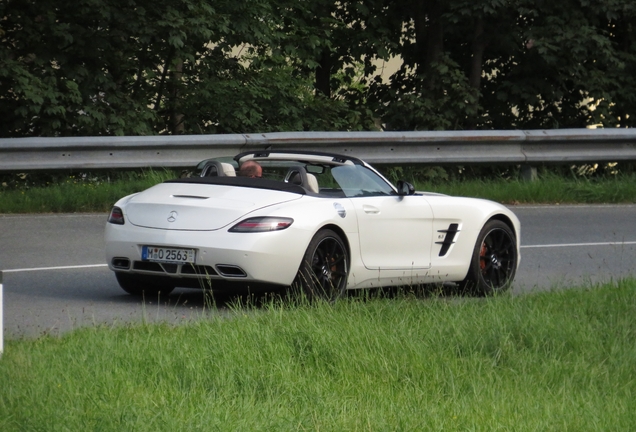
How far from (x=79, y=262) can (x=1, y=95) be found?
891cm

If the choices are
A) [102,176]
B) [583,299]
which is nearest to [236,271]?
[583,299]

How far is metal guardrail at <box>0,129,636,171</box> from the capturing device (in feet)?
51.4

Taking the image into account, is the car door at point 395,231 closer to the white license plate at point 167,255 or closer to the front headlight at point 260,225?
the front headlight at point 260,225

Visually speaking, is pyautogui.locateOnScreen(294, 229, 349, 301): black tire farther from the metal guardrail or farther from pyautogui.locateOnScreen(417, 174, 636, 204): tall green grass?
pyautogui.locateOnScreen(417, 174, 636, 204): tall green grass

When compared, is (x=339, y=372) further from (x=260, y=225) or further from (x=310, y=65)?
(x=310, y=65)

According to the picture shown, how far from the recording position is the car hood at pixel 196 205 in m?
8.72

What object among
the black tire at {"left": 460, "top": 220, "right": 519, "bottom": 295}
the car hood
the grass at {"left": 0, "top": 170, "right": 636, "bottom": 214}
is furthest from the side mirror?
the grass at {"left": 0, "top": 170, "right": 636, "bottom": 214}

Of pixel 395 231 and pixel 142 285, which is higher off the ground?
pixel 395 231

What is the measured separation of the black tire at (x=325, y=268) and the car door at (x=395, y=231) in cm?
31

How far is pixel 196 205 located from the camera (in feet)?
29.0

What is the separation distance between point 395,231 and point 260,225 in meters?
1.51

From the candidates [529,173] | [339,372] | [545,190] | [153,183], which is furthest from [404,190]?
[529,173]

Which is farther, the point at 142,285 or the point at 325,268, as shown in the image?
the point at 142,285

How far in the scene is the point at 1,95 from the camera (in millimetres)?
19516
